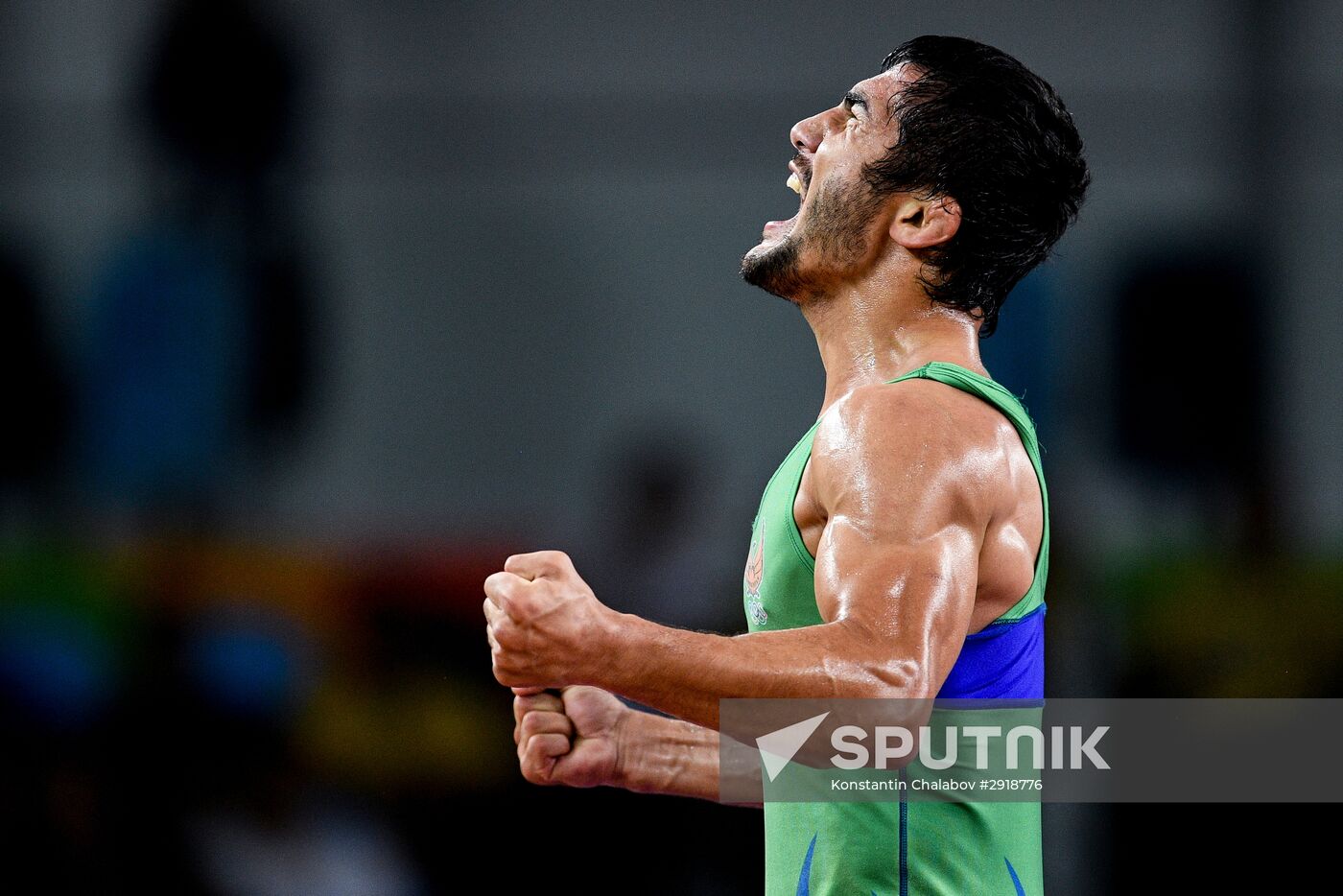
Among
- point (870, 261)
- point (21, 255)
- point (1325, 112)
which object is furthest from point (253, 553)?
point (1325, 112)

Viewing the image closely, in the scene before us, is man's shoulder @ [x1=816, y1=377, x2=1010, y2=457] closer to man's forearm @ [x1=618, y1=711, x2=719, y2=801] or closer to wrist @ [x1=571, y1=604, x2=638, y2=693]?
wrist @ [x1=571, y1=604, x2=638, y2=693]

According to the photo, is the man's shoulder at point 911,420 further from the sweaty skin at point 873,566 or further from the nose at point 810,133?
the nose at point 810,133

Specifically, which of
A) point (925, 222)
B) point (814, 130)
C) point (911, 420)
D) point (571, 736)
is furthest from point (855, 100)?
point (571, 736)

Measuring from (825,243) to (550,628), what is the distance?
53 centimetres

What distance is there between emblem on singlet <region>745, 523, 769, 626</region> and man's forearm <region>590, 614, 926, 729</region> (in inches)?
9.2

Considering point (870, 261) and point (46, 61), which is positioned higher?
point (46, 61)

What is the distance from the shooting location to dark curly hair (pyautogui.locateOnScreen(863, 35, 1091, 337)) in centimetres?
113

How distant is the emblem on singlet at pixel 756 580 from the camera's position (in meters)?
1.06

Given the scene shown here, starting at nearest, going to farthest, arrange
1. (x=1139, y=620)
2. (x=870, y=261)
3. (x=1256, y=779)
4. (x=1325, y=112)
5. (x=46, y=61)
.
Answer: (x=870, y=261) → (x=1256, y=779) → (x=1139, y=620) → (x=1325, y=112) → (x=46, y=61)

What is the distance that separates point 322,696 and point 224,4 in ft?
4.05

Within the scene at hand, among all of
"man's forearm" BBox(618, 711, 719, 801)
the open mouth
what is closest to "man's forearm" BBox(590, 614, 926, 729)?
"man's forearm" BBox(618, 711, 719, 801)

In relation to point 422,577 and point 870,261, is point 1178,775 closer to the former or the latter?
point 870,261

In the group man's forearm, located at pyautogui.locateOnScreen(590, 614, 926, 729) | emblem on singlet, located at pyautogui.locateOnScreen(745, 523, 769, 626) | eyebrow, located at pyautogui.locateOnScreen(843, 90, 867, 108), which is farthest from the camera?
eyebrow, located at pyautogui.locateOnScreen(843, 90, 867, 108)

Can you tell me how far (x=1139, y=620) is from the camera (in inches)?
76.2
